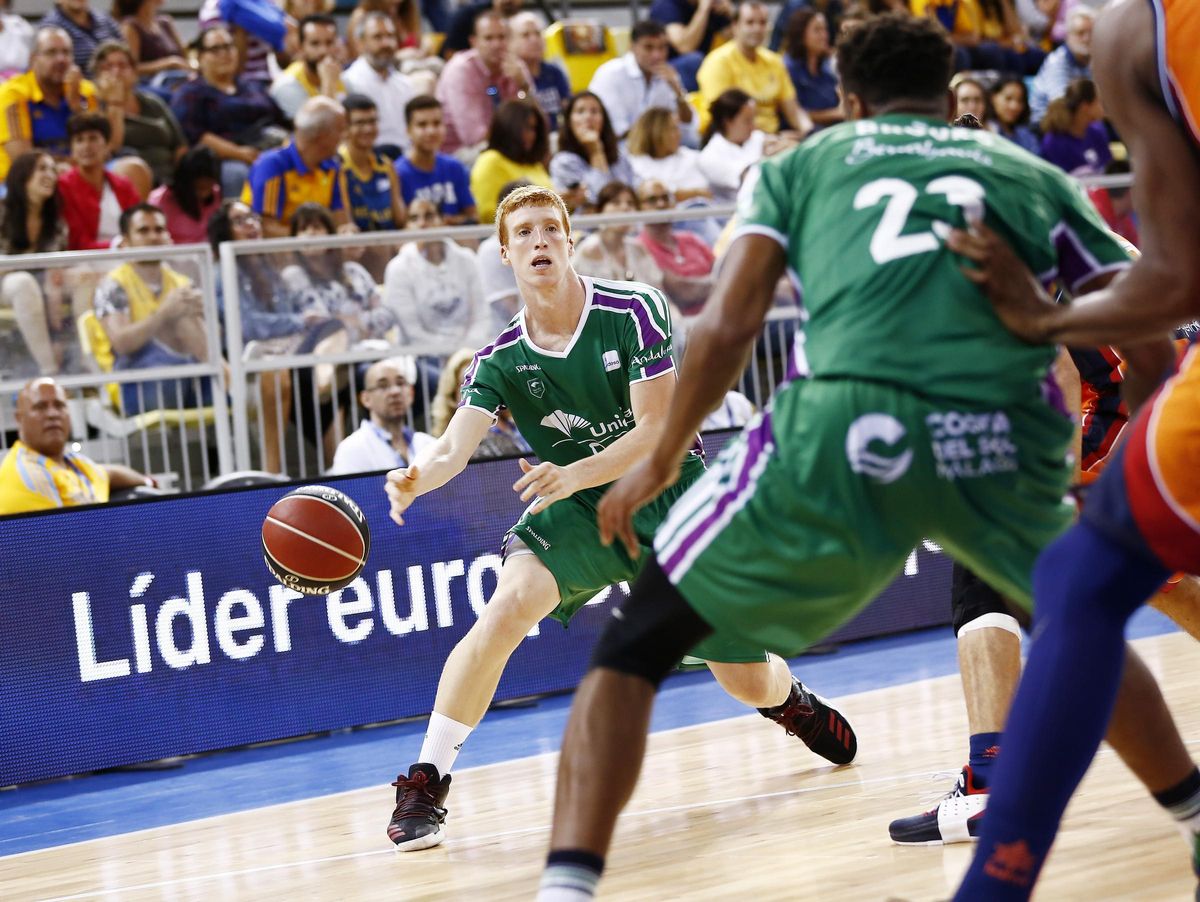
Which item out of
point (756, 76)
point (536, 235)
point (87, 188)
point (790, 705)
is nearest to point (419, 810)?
point (790, 705)

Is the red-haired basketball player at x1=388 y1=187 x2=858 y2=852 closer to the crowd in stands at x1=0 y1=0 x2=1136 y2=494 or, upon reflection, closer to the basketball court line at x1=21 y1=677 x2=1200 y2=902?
the basketball court line at x1=21 y1=677 x2=1200 y2=902

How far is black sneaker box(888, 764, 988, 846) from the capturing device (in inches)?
180

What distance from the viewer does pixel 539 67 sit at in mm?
13531

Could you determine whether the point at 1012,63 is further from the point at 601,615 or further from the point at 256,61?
the point at 601,615

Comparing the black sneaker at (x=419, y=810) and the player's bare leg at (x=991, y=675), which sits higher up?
the player's bare leg at (x=991, y=675)

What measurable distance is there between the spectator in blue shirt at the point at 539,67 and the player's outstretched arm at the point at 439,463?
8054mm

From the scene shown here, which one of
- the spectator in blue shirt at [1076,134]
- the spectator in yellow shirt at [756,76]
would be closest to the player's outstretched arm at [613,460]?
the spectator in yellow shirt at [756,76]

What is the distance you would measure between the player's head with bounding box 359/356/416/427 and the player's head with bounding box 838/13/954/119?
18.7ft

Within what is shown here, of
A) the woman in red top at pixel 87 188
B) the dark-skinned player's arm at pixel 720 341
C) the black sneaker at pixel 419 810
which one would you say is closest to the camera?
the dark-skinned player's arm at pixel 720 341

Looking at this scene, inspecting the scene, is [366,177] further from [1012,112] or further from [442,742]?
[442,742]

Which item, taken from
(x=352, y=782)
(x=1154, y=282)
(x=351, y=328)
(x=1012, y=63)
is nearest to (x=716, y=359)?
(x=1154, y=282)

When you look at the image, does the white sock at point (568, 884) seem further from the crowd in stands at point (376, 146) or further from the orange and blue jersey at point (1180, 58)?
the crowd in stands at point (376, 146)

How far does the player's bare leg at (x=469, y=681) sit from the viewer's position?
541 centimetres

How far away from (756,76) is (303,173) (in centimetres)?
475
